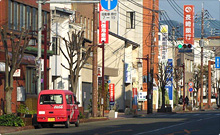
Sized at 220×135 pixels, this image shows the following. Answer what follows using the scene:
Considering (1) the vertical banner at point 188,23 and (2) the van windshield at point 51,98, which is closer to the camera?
(2) the van windshield at point 51,98

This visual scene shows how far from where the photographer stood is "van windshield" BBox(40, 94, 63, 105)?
3055cm

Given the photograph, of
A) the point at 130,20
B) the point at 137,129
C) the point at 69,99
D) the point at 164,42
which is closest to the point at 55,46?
the point at 69,99

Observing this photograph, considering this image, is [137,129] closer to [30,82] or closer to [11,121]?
[11,121]

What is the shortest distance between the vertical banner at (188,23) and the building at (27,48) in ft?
126

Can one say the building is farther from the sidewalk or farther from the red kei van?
the sidewalk

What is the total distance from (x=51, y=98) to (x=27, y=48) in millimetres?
12219

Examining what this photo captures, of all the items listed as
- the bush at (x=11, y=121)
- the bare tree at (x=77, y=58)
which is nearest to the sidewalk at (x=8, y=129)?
the bush at (x=11, y=121)

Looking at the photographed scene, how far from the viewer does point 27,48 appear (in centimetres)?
4212

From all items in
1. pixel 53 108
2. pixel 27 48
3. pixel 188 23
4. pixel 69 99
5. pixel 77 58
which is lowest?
pixel 53 108

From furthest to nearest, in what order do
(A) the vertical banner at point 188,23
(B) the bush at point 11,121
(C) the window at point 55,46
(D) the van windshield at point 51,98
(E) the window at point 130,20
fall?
(E) the window at point 130,20 → (A) the vertical banner at point 188,23 → (C) the window at point 55,46 → (D) the van windshield at point 51,98 → (B) the bush at point 11,121

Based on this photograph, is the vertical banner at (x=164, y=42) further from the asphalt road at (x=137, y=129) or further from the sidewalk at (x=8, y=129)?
the sidewalk at (x=8, y=129)

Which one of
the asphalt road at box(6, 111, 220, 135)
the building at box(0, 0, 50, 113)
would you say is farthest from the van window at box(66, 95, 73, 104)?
the building at box(0, 0, 50, 113)

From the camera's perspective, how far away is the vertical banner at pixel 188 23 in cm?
8076

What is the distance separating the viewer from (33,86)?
149ft
